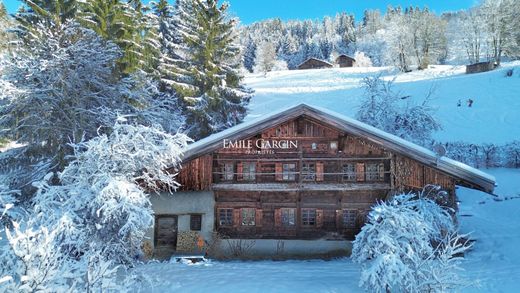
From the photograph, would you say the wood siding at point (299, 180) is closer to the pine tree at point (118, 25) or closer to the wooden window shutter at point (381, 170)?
the wooden window shutter at point (381, 170)

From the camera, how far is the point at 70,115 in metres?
19.4

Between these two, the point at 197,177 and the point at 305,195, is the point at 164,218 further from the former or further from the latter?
the point at 305,195

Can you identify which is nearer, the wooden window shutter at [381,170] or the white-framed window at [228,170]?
the wooden window shutter at [381,170]

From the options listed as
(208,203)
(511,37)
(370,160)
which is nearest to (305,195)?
(370,160)

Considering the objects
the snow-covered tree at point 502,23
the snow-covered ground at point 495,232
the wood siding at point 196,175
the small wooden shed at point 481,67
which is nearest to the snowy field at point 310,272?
the snow-covered ground at point 495,232

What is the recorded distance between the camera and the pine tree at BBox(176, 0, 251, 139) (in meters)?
27.6

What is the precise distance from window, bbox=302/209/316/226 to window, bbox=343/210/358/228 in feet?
4.79

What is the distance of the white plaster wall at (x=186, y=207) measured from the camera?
17.9 meters

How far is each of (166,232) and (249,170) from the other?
484cm

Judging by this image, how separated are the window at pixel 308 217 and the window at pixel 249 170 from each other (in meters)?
2.99

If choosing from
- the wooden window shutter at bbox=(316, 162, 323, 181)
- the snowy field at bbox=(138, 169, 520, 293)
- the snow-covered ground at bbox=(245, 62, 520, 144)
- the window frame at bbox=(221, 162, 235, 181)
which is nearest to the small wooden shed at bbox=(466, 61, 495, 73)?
the snow-covered ground at bbox=(245, 62, 520, 144)

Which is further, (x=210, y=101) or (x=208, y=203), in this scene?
(x=210, y=101)

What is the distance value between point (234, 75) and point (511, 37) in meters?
49.7

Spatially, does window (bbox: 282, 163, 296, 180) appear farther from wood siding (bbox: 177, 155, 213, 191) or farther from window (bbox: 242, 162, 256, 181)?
wood siding (bbox: 177, 155, 213, 191)
